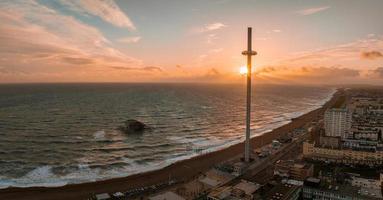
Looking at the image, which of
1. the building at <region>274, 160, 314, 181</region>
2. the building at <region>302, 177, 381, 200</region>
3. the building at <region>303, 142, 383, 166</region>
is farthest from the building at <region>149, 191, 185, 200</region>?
the building at <region>303, 142, 383, 166</region>

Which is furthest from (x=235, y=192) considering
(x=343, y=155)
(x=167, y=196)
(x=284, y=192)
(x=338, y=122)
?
(x=338, y=122)

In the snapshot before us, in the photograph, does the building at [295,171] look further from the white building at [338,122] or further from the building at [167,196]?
the white building at [338,122]

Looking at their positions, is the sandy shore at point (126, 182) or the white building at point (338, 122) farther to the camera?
the white building at point (338, 122)

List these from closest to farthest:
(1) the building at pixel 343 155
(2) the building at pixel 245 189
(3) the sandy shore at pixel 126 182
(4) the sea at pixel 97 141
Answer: (2) the building at pixel 245 189 → (3) the sandy shore at pixel 126 182 → (4) the sea at pixel 97 141 → (1) the building at pixel 343 155

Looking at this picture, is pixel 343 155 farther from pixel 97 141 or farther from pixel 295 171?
pixel 97 141

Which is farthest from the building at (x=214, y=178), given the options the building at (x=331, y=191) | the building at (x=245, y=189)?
the building at (x=331, y=191)

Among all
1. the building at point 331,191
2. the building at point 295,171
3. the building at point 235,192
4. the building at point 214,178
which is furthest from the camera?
the building at point 295,171

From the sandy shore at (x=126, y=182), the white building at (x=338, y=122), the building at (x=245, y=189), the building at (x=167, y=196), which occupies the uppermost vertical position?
the white building at (x=338, y=122)

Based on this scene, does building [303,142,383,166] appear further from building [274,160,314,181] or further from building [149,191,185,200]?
building [149,191,185,200]
